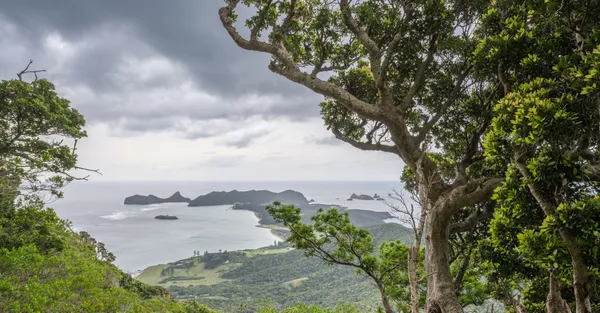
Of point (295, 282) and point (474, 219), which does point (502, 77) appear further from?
→ point (295, 282)

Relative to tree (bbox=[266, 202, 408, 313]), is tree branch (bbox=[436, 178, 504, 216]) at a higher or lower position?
higher

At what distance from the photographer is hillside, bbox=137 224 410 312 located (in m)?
36.9

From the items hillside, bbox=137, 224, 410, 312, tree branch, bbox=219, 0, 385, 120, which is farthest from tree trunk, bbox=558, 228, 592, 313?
hillside, bbox=137, 224, 410, 312

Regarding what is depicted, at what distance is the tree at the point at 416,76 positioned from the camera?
615 centimetres

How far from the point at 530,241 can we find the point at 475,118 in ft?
14.3

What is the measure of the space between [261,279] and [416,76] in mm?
51713

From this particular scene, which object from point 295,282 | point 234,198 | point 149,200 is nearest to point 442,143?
point 295,282

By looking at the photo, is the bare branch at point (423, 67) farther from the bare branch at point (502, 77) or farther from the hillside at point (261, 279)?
the hillside at point (261, 279)

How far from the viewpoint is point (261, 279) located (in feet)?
169

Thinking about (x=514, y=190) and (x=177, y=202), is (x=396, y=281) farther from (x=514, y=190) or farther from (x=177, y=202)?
(x=177, y=202)

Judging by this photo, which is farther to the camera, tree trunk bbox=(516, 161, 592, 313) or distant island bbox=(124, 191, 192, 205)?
distant island bbox=(124, 191, 192, 205)

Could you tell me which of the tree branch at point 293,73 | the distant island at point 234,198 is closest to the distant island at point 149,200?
the distant island at point 234,198

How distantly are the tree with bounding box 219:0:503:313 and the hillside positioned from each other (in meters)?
26.6

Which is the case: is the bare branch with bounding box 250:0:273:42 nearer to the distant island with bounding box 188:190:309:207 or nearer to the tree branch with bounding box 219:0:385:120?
the tree branch with bounding box 219:0:385:120
